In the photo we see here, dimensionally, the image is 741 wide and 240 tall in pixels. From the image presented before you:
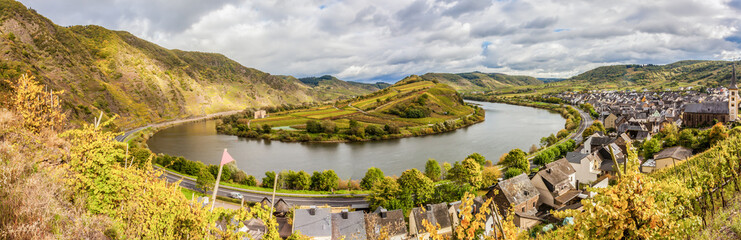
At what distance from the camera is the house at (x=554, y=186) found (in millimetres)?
23328

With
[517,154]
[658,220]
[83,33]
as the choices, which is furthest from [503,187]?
[83,33]

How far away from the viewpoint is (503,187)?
21484 mm

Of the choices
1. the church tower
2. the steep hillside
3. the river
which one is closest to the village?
the river

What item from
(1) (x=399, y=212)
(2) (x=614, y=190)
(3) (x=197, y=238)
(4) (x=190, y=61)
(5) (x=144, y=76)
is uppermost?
(4) (x=190, y=61)

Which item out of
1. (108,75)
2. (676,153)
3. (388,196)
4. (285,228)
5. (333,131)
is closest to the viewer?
(285,228)

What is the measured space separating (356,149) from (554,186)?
3184 centimetres

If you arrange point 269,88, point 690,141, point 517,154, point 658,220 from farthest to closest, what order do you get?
point 269,88 → point 517,154 → point 690,141 → point 658,220

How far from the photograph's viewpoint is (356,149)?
52312mm

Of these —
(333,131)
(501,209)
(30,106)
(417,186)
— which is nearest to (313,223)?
(417,186)

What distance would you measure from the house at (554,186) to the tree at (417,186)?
7304 millimetres

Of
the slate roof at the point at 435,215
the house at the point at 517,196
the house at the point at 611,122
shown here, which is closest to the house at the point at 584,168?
the house at the point at 517,196

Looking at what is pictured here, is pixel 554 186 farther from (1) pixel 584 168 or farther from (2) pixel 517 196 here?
(1) pixel 584 168

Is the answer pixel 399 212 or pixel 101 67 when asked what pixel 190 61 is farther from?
pixel 399 212

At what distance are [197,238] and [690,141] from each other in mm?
40833
